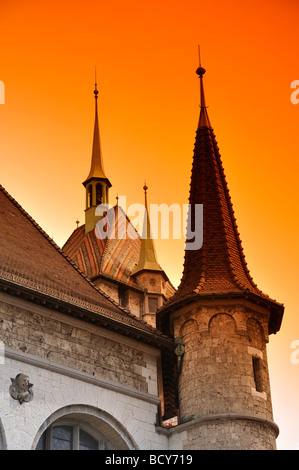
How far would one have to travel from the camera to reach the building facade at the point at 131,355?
60.0ft

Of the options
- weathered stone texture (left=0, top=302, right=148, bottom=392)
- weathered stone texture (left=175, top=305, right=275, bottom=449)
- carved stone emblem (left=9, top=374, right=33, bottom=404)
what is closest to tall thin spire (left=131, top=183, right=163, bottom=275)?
weathered stone texture (left=175, top=305, right=275, bottom=449)

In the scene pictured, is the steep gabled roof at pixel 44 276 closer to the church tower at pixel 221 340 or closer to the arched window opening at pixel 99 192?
the church tower at pixel 221 340

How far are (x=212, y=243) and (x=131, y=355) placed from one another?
3871mm

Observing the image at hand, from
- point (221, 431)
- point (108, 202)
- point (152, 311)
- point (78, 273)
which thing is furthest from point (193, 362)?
point (108, 202)

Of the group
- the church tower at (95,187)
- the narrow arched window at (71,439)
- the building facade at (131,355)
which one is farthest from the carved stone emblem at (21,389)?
the church tower at (95,187)

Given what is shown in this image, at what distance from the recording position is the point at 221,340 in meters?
20.5

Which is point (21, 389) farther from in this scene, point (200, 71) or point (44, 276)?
point (200, 71)

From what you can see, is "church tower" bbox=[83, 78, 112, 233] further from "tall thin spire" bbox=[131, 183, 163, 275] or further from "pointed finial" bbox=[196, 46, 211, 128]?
"pointed finial" bbox=[196, 46, 211, 128]

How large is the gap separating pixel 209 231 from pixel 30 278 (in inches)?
211

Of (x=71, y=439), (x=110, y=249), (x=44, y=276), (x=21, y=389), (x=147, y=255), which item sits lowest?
(x=71, y=439)

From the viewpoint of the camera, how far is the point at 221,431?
19391mm

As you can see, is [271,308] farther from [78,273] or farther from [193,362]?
[78,273]

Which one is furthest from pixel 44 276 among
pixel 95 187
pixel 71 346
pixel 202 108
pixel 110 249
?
pixel 95 187
